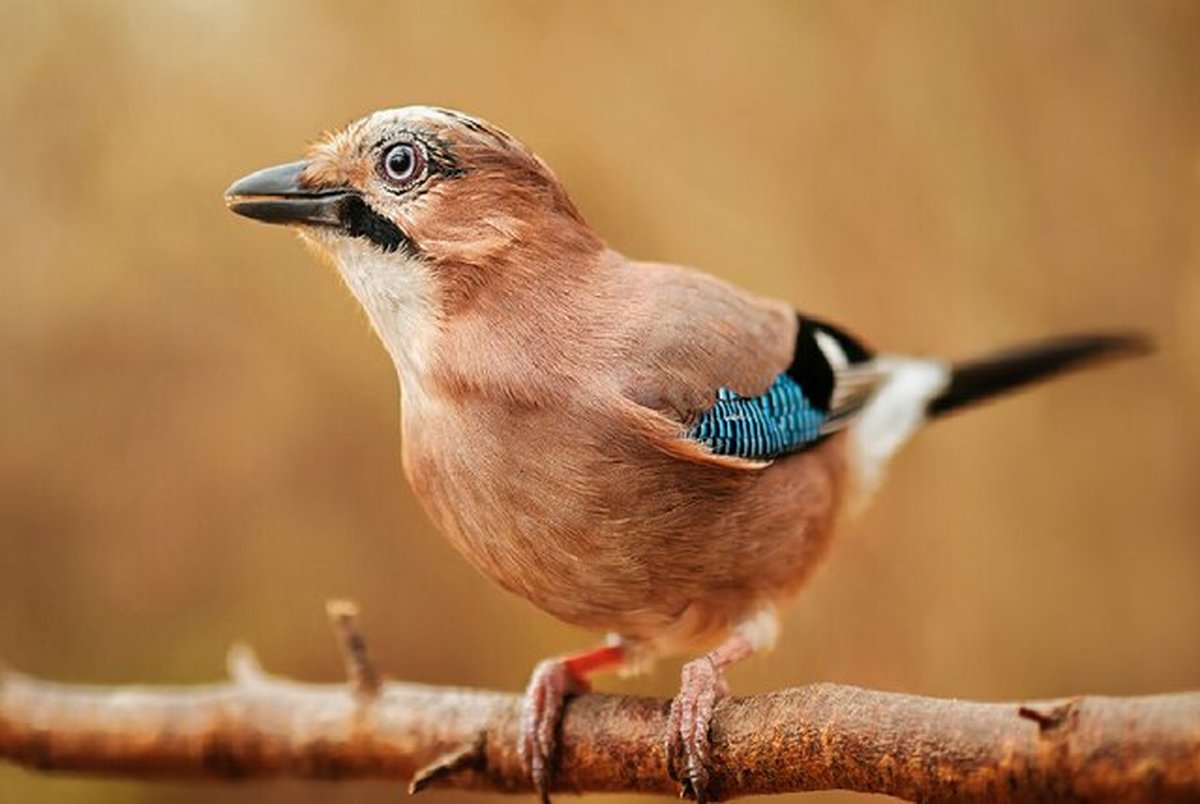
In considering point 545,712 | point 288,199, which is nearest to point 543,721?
point 545,712

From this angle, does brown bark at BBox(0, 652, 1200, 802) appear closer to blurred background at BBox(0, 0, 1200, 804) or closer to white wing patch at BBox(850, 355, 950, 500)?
white wing patch at BBox(850, 355, 950, 500)

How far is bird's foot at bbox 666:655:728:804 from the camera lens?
2.29 meters

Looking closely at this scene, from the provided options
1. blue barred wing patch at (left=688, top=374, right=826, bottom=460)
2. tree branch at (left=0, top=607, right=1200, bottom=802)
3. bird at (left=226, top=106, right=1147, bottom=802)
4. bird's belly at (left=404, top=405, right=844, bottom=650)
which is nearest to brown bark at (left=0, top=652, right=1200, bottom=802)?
tree branch at (left=0, top=607, right=1200, bottom=802)

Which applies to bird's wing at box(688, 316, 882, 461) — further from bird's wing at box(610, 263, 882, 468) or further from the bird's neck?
the bird's neck

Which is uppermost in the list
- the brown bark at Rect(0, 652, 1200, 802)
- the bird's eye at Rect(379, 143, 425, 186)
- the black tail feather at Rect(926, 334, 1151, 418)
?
the black tail feather at Rect(926, 334, 1151, 418)

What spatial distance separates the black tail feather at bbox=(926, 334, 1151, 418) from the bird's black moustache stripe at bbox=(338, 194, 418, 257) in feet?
5.34

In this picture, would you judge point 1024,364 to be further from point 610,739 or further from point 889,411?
point 610,739

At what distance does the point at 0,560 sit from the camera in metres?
4.57

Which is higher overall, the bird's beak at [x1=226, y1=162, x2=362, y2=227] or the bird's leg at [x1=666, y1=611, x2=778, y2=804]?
the bird's beak at [x1=226, y1=162, x2=362, y2=227]

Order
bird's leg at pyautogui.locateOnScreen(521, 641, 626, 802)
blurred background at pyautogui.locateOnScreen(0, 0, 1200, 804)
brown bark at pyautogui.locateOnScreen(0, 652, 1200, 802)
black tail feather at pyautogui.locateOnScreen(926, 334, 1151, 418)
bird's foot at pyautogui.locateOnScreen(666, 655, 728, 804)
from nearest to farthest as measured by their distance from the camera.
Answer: brown bark at pyautogui.locateOnScreen(0, 652, 1200, 802), bird's foot at pyautogui.locateOnScreen(666, 655, 728, 804), bird's leg at pyautogui.locateOnScreen(521, 641, 626, 802), black tail feather at pyautogui.locateOnScreen(926, 334, 1151, 418), blurred background at pyautogui.locateOnScreen(0, 0, 1200, 804)

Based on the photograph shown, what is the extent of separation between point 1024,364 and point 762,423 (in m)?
1.10

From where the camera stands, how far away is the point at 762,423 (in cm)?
265

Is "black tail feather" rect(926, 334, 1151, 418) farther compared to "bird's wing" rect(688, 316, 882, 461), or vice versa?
"black tail feather" rect(926, 334, 1151, 418)

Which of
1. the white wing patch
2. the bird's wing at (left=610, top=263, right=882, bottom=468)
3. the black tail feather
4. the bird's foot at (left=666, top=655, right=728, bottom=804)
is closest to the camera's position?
the bird's foot at (left=666, top=655, right=728, bottom=804)
